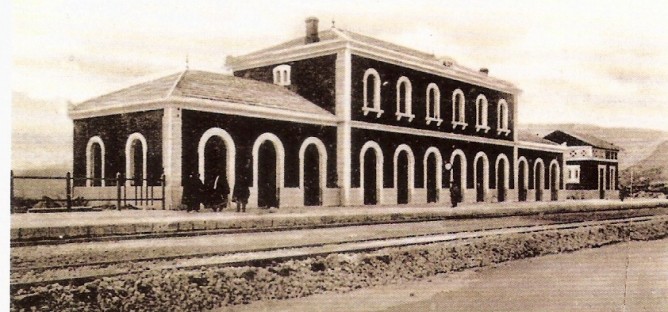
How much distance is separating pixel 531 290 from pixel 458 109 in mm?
4021

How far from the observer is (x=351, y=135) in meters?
8.39

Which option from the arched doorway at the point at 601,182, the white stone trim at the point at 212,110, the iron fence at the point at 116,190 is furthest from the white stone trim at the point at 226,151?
the arched doorway at the point at 601,182

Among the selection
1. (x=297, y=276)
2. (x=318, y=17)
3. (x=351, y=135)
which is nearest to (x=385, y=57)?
(x=351, y=135)

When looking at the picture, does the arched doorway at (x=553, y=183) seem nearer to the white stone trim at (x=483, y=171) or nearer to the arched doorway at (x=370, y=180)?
the white stone trim at (x=483, y=171)

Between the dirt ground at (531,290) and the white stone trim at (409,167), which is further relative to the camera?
the white stone trim at (409,167)

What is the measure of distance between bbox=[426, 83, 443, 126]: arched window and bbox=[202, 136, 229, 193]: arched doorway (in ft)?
11.4

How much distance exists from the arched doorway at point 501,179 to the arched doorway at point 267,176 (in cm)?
257

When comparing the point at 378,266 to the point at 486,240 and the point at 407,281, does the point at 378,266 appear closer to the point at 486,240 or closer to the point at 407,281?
the point at 407,281

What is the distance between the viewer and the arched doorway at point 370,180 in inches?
297

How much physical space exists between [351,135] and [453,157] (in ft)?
4.34

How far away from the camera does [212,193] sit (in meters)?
4.83

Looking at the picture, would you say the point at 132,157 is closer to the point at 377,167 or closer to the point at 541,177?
the point at 541,177

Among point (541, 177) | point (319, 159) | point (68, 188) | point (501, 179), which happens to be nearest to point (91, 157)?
point (68, 188)

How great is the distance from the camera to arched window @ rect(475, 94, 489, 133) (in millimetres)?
8023
